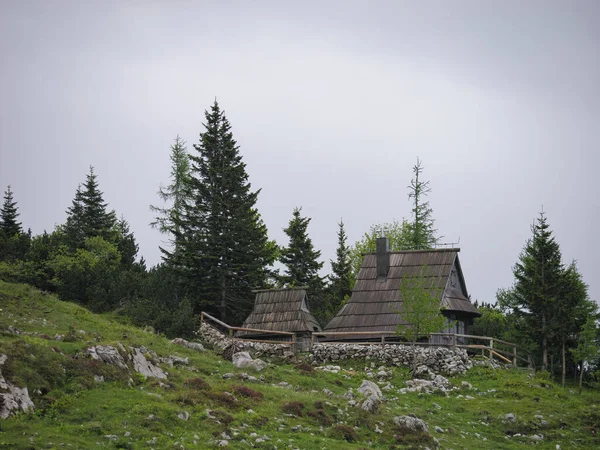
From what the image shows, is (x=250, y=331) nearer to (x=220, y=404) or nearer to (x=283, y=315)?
(x=283, y=315)

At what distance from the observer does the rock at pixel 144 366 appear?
94.6 ft

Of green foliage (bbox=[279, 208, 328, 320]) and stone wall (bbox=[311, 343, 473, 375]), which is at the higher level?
green foliage (bbox=[279, 208, 328, 320])

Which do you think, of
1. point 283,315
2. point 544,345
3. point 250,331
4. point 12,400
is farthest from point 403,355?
point 12,400

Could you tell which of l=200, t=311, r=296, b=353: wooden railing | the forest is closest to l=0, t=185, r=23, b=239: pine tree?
the forest

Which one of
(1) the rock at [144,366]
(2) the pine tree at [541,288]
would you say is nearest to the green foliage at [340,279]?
(2) the pine tree at [541,288]

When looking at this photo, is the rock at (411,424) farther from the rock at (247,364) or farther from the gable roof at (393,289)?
the gable roof at (393,289)

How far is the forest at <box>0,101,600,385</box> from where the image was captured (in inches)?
1875

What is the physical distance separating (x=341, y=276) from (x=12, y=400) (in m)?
46.2

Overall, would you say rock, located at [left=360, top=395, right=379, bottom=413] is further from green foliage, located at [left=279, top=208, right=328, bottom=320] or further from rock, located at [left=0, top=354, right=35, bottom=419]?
green foliage, located at [left=279, top=208, right=328, bottom=320]

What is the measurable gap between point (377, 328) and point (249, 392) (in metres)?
18.1

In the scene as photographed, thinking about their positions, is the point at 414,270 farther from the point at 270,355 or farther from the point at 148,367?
the point at 148,367

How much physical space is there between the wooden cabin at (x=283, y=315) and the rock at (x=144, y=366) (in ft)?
57.2

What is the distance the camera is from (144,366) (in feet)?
95.8

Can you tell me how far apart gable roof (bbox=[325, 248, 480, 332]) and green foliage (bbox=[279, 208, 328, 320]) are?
11338mm
